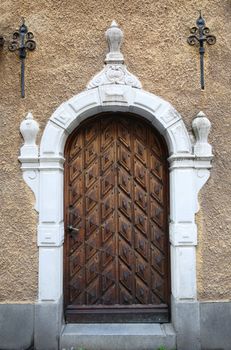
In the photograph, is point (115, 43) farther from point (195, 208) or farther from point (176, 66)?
point (195, 208)

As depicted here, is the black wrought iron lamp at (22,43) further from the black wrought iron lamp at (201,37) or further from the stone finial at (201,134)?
the stone finial at (201,134)

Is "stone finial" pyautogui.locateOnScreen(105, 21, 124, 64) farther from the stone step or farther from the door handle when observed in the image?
the stone step

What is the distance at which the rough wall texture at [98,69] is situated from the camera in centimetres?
378

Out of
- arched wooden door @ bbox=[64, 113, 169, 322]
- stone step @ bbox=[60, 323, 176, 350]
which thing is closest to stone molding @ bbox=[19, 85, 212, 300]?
arched wooden door @ bbox=[64, 113, 169, 322]

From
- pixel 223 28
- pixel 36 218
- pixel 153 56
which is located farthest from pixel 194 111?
pixel 36 218

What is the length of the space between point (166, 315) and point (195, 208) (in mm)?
1265

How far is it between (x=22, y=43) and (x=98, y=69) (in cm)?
89

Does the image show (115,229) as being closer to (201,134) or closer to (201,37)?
(201,134)

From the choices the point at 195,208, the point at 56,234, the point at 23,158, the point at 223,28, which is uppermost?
the point at 223,28

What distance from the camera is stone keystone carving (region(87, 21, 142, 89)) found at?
3889 mm

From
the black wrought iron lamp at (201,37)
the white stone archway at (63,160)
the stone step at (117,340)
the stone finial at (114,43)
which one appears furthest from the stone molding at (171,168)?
the black wrought iron lamp at (201,37)

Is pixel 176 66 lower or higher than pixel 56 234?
higher

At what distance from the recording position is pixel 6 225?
12.5ft

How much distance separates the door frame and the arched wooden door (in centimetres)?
18
